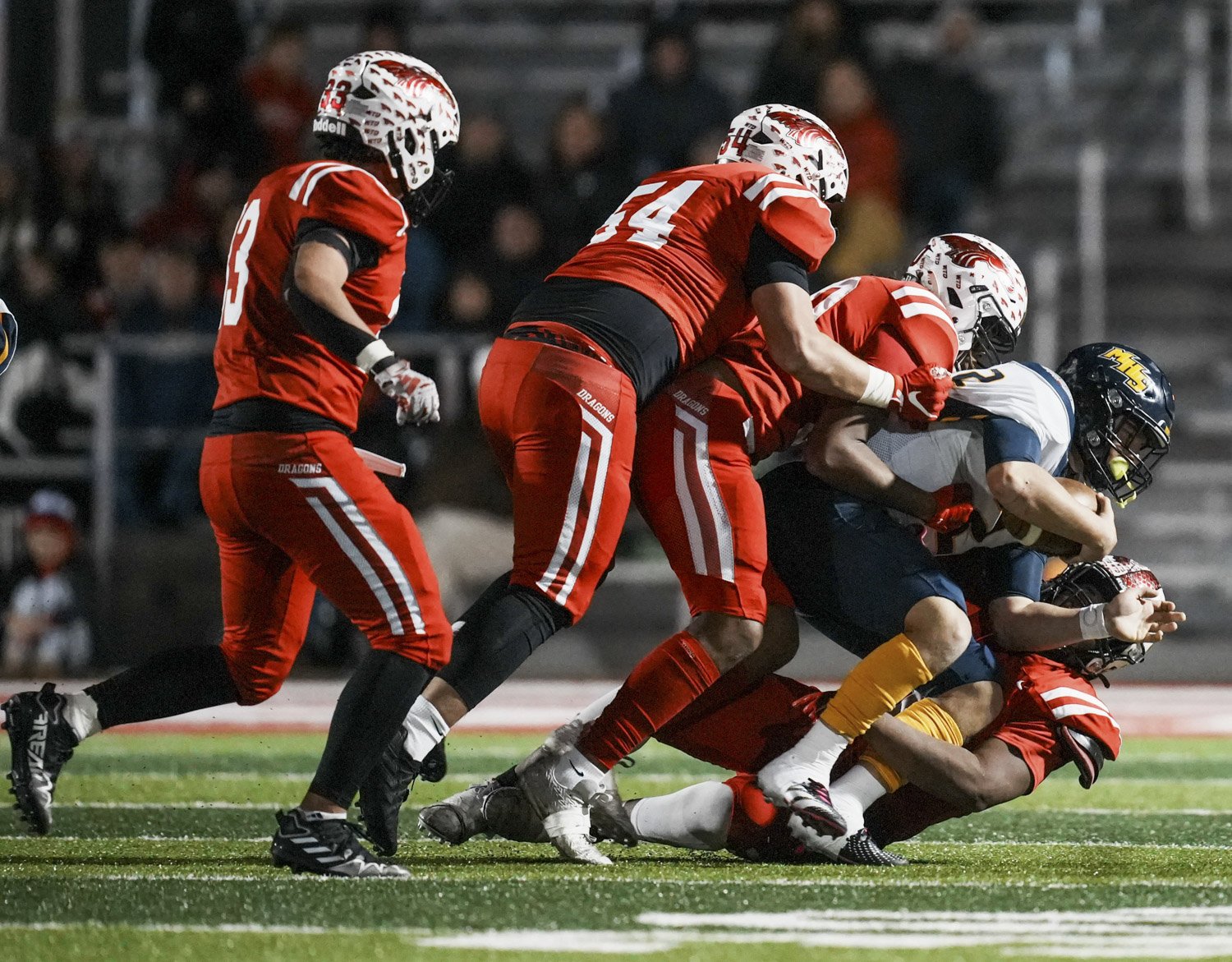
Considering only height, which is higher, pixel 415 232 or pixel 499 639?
pixel 499 639

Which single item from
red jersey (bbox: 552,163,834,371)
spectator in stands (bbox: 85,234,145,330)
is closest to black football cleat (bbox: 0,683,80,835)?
red jersey (bbox: 552,163,834,371)

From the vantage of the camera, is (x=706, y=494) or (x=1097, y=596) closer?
(x=706, y=494)

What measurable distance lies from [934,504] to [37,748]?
1.99 m

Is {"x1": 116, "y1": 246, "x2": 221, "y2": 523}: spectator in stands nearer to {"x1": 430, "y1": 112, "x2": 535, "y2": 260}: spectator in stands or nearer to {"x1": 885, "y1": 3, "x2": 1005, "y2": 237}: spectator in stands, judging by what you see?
{"x1": 430, "y1": 112, "x2": 535, "y2": 260}: spectator in stands

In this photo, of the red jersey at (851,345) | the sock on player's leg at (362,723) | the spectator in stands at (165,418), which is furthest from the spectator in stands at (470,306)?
the sock on player's leg at (362,723)

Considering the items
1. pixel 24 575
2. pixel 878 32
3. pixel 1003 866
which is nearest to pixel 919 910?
pixel 1003 866

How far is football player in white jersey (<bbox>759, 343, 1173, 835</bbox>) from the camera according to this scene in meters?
4.38

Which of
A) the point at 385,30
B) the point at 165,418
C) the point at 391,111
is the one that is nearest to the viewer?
the point at 391,111

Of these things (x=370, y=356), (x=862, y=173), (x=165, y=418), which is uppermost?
(x=370, y=356)

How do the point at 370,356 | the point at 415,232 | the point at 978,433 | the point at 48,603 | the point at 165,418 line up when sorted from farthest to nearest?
the point at 415,232, the point at 165,418, the point at 48,603, the point at 978,433, the point at 370,356

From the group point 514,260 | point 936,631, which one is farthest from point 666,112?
point 936,631

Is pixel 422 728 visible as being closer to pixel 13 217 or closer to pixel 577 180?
pixel 577 180

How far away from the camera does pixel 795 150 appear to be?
4.64m

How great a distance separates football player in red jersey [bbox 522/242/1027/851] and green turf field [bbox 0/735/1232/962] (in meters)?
0.30
